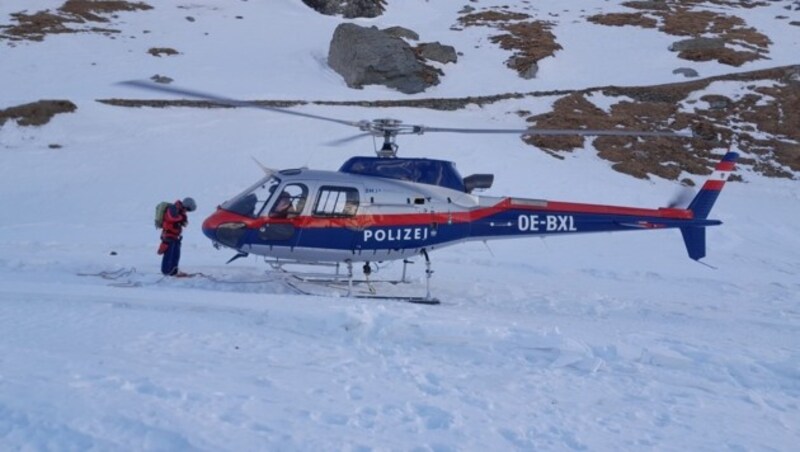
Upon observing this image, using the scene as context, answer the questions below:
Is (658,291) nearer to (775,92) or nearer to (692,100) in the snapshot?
(692,100)

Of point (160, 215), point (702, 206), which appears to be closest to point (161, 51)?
point (160, 215)

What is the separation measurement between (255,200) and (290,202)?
1.75 ft

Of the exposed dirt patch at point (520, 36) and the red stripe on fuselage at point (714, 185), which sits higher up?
the exposed dirt patch at point (520, 36)

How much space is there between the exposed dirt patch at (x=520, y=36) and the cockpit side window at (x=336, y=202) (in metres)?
25.5

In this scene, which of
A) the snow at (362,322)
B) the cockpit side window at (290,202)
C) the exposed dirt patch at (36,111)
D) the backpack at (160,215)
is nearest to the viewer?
the snow at (362,322)

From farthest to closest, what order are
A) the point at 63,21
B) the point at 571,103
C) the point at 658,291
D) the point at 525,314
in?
the point at 63,21
the point at 571,103
the point at 658,291
the point at 525,314

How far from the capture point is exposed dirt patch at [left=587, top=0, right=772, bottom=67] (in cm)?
3559

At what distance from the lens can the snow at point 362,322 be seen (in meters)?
5.11

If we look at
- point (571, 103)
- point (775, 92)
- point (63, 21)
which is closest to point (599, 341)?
point (571, 103)

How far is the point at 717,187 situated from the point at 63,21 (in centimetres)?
3587

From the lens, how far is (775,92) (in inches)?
1180

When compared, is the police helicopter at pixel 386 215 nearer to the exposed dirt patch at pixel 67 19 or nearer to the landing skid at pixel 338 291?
the landing skid at pixel 338 291

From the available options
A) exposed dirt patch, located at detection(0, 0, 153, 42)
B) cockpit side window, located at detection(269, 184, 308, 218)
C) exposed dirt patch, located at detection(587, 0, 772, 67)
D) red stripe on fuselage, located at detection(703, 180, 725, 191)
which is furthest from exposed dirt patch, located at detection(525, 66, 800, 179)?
exposed dirt patch, located at detection(0, 0, 153, 42)

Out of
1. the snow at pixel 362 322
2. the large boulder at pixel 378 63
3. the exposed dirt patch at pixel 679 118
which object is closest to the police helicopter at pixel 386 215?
the snow at pixel 362 322
